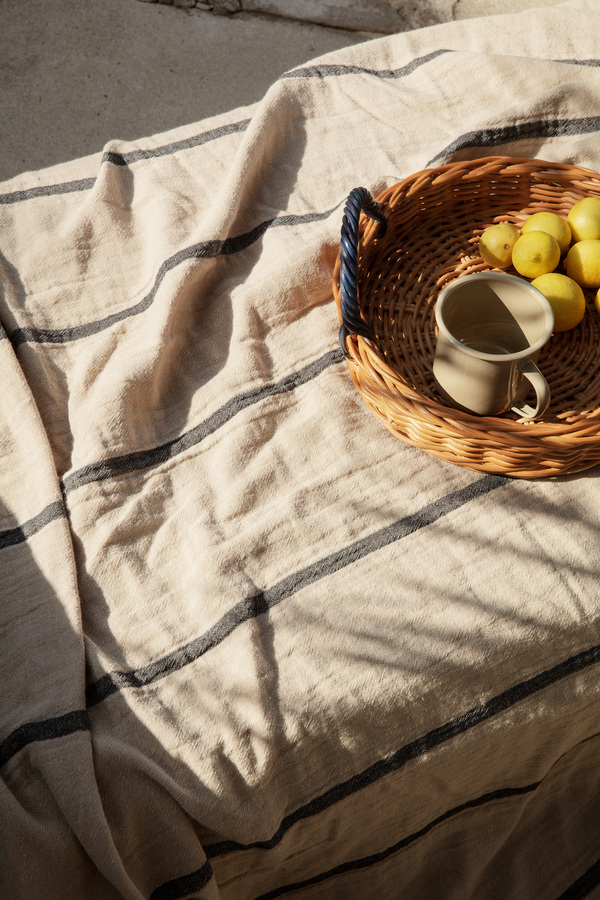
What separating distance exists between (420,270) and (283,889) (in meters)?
0.74

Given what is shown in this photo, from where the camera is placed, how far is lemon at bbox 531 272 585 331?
2.60ft

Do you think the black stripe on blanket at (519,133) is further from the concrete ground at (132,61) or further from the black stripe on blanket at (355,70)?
the concrete ground at (132,61)

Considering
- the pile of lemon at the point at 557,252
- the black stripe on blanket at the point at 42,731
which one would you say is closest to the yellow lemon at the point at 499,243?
the pile of lemon at the point at 557,252

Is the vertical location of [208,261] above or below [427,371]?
above

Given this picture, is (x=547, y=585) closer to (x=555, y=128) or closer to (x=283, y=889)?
(x=283, y=889)

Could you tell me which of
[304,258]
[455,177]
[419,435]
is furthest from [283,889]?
[455,177]

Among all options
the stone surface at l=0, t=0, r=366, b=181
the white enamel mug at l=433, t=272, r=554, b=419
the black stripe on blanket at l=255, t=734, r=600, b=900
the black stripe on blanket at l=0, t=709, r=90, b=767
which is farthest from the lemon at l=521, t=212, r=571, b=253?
the stone surface at l=0, t=0, r=366, b=181

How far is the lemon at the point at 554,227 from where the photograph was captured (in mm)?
844

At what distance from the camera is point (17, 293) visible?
2.88ft

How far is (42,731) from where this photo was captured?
23.4 inches

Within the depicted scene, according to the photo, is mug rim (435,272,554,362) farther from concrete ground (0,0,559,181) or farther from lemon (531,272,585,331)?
concrete ground (0,0,559,181)

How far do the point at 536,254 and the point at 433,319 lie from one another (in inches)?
5.5

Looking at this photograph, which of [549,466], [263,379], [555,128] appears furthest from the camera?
[555,128]

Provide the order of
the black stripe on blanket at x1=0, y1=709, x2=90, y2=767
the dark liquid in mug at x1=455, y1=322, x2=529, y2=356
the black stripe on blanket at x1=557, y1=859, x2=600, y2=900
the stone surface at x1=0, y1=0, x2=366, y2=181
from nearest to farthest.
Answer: the black stripe on blanket at x1=0, y1=709, x2=90, y2=767
the dark liquid in mug at x1=455, y1=322, x2=529, y2=356
the black stripe on blanket at x1=557, y1=859, x2=600, y2=900
the stone surface at x1=0, y1=0, x2=366, y2=181
